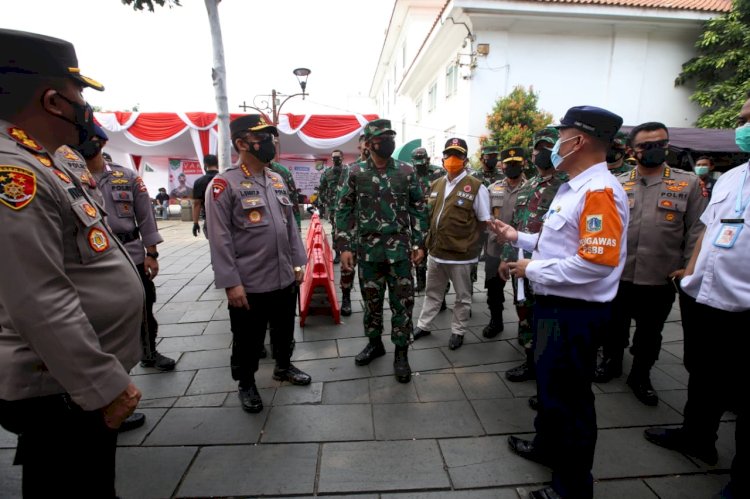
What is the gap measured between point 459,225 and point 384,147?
3.78 feet

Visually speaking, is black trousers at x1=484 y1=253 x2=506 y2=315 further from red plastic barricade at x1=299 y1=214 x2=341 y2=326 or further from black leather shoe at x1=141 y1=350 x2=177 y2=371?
black leather shoe at x1=141 y1=350 x2=177 y2=371

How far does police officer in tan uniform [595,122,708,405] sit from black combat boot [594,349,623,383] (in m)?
0.16

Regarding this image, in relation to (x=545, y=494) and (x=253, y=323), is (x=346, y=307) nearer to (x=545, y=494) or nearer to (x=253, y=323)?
(x=253, y=323)

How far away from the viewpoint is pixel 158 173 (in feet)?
54.0

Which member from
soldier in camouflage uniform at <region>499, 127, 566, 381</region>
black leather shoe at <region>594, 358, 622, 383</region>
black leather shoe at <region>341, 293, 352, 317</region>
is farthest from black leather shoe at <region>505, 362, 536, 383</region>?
black leather shoe at <region>341, 293, 352, 317</region>

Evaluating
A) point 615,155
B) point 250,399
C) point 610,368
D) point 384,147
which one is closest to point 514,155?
point 615,155

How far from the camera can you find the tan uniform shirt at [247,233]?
2.57 metres

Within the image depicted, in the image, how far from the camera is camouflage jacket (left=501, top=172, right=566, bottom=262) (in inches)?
119

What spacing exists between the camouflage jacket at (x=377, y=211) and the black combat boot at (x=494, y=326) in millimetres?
1457

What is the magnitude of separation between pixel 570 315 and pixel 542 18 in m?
11.7

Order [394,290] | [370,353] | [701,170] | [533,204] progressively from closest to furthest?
[533,204], [394,290], [370,353], [701,170]

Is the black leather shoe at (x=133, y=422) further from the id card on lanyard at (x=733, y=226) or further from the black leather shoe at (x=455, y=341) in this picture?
the id card on lanyard at (x=733, y=226)

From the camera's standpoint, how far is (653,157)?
2822 millimetres

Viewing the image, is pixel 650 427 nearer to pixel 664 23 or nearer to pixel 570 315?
pixel 570 315
